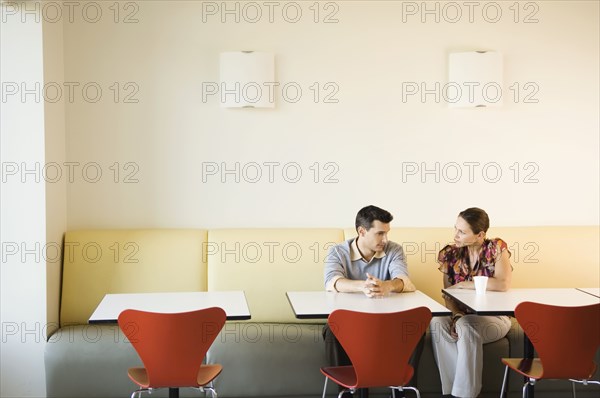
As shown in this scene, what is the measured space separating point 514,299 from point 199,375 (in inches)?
59.3

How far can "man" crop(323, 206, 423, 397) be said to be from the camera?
3545 mm

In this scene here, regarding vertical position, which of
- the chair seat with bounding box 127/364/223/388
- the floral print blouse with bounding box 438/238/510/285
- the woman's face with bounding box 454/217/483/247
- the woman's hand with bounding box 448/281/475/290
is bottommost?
the chair seat with bounding box 127/364/223/388

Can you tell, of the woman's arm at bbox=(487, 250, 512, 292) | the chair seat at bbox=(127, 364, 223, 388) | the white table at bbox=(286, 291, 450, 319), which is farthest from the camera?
the woman's arm at bbox=(487, 250, 512, 292)

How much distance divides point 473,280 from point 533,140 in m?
1.36

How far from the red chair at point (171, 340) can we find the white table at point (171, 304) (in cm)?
18

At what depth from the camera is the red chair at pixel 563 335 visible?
3102mm

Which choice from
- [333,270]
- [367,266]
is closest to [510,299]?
[367,266]

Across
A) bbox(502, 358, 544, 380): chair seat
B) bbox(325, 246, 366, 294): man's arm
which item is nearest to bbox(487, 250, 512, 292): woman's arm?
bbox(502, 358, 544, 380): chair seat

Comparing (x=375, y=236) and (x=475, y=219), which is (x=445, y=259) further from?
(x=375, y=236)

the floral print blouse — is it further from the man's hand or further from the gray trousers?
the man's hand

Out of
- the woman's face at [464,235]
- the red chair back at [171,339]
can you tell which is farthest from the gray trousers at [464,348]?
the red chair back at [171,339]

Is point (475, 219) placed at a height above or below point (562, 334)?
above

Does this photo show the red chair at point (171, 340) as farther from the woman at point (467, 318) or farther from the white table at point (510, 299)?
the woman at point (467, 318)

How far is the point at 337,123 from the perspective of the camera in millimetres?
4633
